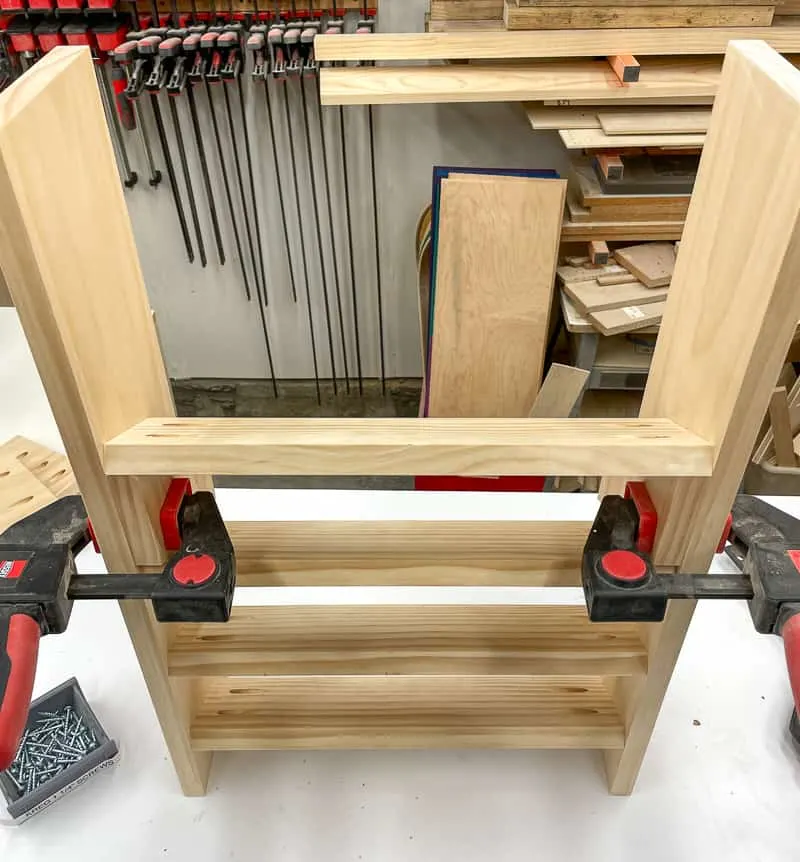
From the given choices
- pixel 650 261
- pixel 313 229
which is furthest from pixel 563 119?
pixel 313 229

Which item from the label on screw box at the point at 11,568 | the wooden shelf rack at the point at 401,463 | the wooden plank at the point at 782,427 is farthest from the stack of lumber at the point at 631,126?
the label on screw box at the point at 11,568

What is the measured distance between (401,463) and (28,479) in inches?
36.6

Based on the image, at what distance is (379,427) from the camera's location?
590mm

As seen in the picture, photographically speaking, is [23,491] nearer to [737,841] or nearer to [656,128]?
[737,841]

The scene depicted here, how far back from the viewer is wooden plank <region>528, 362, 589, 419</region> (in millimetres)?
1842

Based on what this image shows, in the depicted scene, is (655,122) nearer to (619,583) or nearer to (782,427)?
(782,427)

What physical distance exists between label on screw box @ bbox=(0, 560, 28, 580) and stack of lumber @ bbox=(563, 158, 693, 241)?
1.51 m

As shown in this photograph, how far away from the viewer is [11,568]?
2.16ft

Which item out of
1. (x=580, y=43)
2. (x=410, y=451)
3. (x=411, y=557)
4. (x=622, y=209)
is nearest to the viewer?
(x=410, y=451)

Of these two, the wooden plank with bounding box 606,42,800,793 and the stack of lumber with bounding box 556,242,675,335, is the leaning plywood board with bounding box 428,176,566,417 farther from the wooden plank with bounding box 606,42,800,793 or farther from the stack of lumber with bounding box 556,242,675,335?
the wooden plank with bounding box 606,42,800,793

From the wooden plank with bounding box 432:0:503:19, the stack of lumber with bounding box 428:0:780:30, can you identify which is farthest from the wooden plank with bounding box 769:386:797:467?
the wooden plank with bounding box 432:0:503:19

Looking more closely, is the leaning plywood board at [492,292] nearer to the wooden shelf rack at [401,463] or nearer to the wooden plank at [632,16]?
the wooden plank at [632,16]

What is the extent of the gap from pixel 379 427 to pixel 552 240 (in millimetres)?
1335

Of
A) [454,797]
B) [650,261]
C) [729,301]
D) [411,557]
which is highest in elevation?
[729,301]
